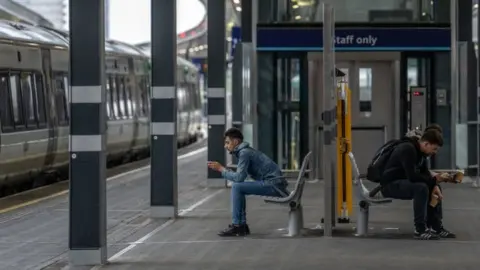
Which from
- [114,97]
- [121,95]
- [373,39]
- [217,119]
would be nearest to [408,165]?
[373,39]

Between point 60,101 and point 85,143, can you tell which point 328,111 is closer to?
point 85,143

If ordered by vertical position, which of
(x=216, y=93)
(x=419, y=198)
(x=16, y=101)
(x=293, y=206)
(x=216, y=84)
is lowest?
(x=293, y=206)

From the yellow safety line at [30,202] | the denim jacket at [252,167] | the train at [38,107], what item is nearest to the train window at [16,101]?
the train at [38,107]

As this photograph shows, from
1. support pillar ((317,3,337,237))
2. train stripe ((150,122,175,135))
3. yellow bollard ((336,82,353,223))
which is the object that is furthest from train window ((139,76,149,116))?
support pillar ((317,3,337,237))

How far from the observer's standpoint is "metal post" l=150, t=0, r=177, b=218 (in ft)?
44.3

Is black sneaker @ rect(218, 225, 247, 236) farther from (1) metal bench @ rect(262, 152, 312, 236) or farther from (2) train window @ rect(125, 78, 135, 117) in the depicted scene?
(2) train window @ rect(125, 78, 135, 117)

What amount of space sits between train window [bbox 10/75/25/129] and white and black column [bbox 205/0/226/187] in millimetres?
3654

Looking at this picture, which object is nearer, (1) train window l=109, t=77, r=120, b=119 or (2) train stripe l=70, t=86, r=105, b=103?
(2) train stripe l=70, t=86, r=105, b=103

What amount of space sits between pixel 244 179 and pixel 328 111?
1248 millimetres

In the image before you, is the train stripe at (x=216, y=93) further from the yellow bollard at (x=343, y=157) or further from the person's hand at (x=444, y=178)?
the person's hand at (x=444, y=178)

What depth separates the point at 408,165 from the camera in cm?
1102

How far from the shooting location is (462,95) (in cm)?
1942

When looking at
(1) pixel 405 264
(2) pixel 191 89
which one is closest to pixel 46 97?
(1) pixel 405 264

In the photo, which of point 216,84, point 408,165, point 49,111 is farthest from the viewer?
point 216,84
